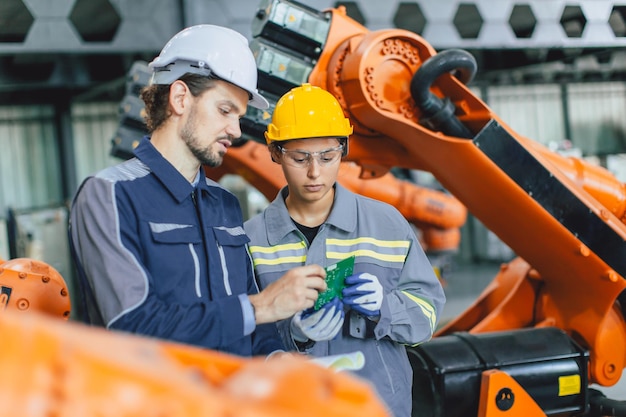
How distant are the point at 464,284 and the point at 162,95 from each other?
10.4 m

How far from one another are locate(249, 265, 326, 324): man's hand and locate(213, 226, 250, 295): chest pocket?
5.7 inches

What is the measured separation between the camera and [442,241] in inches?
335

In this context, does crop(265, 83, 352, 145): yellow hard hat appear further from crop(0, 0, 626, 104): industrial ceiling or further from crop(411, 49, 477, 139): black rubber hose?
crop(0, 0, 626, 104): industrial ceiling

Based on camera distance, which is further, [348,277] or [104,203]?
[348,277]

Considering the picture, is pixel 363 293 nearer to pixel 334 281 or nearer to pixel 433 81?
pixel 334 281

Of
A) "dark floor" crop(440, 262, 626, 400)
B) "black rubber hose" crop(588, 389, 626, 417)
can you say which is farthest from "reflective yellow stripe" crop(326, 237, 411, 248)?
"dark floor" crop(440, 262, 626, 400)

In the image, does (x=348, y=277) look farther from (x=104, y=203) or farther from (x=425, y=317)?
(x=104, y=203)

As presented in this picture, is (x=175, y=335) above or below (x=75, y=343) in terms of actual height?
below

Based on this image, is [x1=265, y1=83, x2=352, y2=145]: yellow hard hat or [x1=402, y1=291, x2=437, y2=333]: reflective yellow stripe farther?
[x1=265, y1=83, x2=352, y2=145]: yellow hard hat

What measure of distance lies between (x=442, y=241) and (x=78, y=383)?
25.8 feet

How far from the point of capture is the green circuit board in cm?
233

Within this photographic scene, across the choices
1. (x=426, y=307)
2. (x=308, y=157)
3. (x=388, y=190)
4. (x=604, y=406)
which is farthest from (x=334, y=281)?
(x=388, y=190)

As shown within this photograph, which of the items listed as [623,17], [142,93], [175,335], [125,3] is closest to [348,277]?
[175,335]

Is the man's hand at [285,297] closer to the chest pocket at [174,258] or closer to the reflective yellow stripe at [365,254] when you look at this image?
the chest pocket at [174,258]
